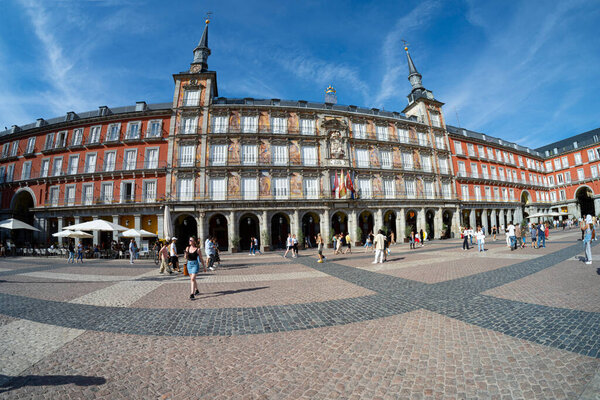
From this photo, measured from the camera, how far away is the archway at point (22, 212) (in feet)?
82.7

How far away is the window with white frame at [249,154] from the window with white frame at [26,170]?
24.4 m

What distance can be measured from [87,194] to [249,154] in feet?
56.1

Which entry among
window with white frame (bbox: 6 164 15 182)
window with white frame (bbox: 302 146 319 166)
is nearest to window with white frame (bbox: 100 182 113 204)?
window with white frame (bbox: 6 164 15 182)

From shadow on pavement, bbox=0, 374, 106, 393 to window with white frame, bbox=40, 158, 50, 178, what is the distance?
32.7 meters

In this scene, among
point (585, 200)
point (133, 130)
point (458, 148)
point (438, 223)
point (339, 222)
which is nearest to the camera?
point (133, 130)

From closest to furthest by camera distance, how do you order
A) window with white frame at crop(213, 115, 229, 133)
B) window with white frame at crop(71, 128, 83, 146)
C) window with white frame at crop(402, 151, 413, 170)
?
window with white frame at crop(213, 115, 229, 133)
window with white frame at crop(71, 128, 83, 146)
window with white frame at crop(402, 151, 413, 170)

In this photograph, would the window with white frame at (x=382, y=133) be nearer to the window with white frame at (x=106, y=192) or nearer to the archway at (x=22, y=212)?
the window with white frame at (x=106, y=192)

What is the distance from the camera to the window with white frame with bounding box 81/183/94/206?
2292 cm

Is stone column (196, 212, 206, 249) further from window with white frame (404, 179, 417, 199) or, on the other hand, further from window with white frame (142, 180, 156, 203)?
window with white frame (404, 179, 417, 199)

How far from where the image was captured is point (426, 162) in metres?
29.1

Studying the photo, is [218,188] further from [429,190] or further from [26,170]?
[429,190]

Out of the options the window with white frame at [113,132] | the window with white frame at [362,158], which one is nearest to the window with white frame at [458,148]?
the window with white frame at [362,158]

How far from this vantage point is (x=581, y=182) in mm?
40094

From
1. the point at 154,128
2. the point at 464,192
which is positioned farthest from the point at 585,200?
the point at 154,128
